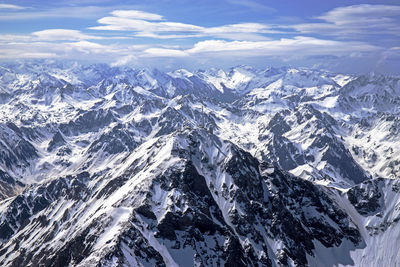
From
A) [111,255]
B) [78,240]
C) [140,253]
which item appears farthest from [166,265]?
[78,240]

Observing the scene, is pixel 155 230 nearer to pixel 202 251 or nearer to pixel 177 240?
pixel 177 240

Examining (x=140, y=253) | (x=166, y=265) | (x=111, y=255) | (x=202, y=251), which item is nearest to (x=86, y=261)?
(x=111, y=255)

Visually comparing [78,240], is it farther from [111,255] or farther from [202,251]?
[202,251]

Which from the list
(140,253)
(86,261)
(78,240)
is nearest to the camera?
(86,261)

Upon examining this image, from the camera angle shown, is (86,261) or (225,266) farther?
(225,266)

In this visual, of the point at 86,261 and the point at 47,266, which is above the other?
the point at 86,261

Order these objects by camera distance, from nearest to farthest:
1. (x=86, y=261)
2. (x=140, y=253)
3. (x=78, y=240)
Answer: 1. (x=86, y=261)
2. (x=140, y=253)
3. (x=78, y=240)

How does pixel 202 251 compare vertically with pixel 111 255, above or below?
below

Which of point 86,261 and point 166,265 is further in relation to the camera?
point 166,265

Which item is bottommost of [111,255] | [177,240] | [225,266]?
[225,266]
